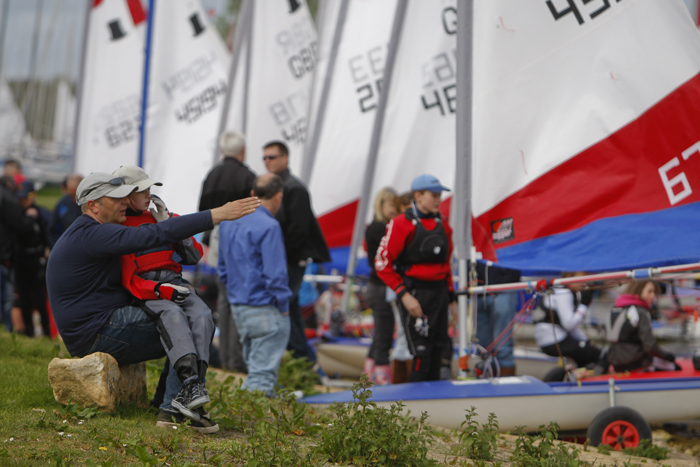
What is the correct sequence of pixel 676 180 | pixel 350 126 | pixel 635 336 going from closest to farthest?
pixel 676 180 → pixel 635 336 → pixel 350 126

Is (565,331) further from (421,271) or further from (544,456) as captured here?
(544,456)

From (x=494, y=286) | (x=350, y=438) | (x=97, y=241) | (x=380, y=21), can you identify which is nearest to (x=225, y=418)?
(x=350, y=438)

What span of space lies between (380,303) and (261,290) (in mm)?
1836

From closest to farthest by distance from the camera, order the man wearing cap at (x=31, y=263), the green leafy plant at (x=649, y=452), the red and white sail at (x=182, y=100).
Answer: the green leafy plant at (x=649, y=452) → the man wearing cap at (x=31, y=263) → the red and white sail at (x=182, y=100)

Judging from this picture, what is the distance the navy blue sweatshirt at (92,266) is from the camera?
11.7 ft

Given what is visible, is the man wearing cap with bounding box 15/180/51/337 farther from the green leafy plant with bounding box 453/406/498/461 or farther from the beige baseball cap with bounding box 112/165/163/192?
the green leafy plant with bounding box 453/406/498/461

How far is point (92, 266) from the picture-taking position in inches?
145

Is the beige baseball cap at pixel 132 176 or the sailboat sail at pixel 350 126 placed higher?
the sailboat sail at pixel 350 126

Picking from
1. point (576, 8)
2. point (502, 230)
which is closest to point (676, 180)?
point (502, 230)

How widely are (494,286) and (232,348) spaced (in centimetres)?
234

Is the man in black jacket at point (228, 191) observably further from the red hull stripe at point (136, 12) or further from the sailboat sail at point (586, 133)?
the red hull stripe at point (136, 12)

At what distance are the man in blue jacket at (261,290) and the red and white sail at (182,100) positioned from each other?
21.5 ft

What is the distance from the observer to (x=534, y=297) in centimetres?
533

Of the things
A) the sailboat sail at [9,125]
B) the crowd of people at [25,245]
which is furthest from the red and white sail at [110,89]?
the sailboat sail at [9,125]
